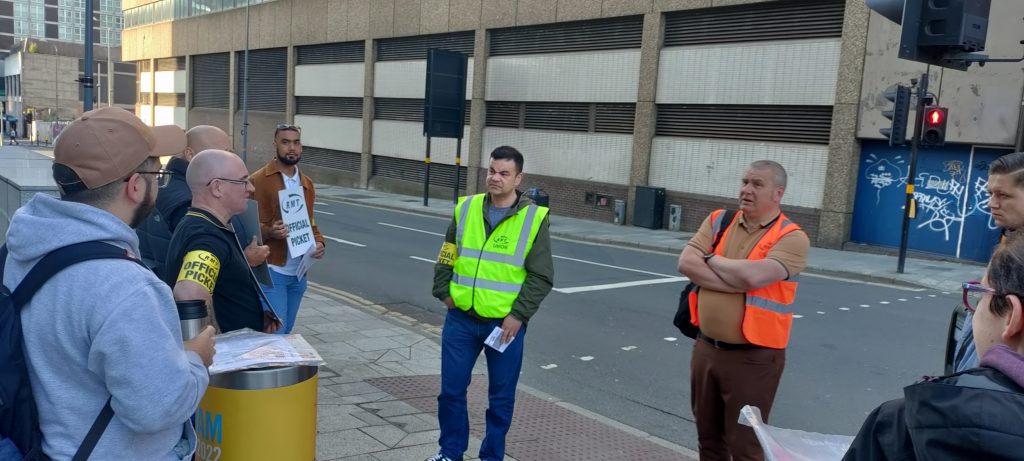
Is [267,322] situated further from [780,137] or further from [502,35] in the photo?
Answer: [502,35]

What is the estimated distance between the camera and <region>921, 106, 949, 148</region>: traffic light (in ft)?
43.9

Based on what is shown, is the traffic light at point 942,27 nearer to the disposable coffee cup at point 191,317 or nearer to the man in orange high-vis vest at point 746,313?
the man in orange high-vis vest at point 746,313

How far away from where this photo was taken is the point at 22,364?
76.8 inches

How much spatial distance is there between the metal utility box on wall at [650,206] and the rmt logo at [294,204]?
1649cm

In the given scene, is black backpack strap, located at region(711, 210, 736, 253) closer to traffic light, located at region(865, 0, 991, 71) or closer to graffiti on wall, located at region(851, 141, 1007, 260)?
traffic light, located at region(865, 0, 991, 71)

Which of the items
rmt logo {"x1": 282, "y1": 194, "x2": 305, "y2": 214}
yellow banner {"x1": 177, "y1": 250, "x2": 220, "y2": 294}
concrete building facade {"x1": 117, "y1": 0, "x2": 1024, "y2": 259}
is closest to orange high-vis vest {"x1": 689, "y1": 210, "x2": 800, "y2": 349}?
yellow banner {"x1": 177, "y1": 250, "x2": 220, "y2": 294}

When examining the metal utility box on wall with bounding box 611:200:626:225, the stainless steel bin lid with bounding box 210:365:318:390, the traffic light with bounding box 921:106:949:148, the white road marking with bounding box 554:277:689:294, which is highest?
the traffic light with bounding box 921:106:949:148

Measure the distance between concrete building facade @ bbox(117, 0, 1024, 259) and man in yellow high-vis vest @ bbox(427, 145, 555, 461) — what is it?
1495 centimetres

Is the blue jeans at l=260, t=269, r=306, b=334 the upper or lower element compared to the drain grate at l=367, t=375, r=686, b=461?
upper

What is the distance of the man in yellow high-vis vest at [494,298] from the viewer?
436 centimetres

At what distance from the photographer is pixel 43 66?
251ft

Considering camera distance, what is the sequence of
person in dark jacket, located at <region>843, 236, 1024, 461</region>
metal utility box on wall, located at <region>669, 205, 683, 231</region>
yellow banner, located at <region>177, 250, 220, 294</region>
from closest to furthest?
1. person in dark jacket, located at <region>843, 236, 1024, 461</region>
2. yellow banner, located at <region>177, 250, 220, 294</region>
3. metal utility box on wall, located at <region>669, 205, 683, 231</region>

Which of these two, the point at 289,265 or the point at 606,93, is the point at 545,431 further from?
the point at 606,93

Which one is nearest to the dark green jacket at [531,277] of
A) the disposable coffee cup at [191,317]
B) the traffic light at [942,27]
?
the disposable coffee cup at [191,317]
